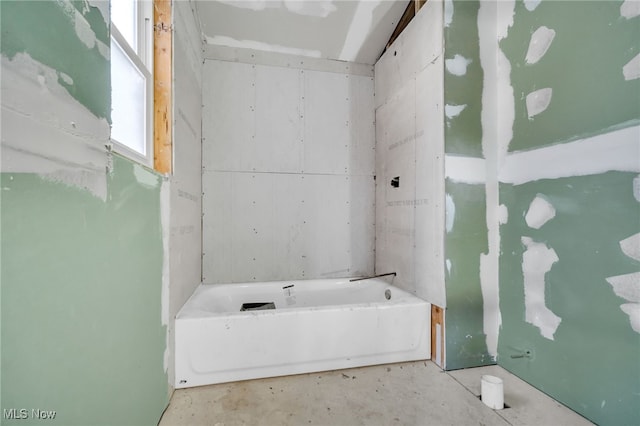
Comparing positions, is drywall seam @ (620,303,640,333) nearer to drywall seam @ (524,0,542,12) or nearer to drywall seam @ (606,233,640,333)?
drywall seam @ (606,233,640,333)

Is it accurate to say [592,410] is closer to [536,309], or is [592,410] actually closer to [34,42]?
[536,309]

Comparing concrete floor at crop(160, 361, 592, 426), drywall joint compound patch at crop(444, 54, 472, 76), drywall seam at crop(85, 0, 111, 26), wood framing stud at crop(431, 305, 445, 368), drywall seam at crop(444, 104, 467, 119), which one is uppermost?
drywall joint compound patch at crop(444, 54, 472, 76)

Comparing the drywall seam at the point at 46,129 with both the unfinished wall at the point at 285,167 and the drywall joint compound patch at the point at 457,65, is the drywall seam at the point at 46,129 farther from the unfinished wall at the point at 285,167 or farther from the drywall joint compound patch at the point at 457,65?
the drywall joint compound patch at the point at 457,65

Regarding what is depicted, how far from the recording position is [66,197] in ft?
2.30

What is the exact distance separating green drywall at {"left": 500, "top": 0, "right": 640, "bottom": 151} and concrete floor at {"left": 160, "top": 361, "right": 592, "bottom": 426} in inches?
55.0

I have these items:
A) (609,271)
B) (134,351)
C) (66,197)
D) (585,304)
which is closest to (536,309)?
(585,304)

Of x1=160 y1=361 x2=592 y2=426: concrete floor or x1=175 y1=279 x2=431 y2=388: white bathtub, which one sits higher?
x1=175 y1=279 x2=431 y2=388: white bathtub

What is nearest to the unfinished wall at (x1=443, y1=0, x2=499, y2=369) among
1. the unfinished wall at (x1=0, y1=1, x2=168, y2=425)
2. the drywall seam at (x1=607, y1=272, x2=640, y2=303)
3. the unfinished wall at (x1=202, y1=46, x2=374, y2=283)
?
the drywall seam at (x1=607, y1=272, x2=640, y2=303)

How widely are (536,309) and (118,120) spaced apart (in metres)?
2.29

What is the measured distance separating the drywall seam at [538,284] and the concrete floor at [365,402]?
38 centimetres

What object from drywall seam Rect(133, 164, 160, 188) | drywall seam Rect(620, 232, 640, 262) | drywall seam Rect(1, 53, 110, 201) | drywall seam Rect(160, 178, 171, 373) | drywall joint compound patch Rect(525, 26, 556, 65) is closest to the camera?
drywall seam Rect(1, 53, 110, 201)

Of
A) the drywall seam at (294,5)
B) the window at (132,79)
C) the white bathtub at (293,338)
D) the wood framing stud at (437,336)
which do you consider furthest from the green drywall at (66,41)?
the wood framing stud at (437,336)

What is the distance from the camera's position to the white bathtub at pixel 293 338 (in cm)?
164

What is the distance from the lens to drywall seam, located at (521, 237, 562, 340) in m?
1.58
